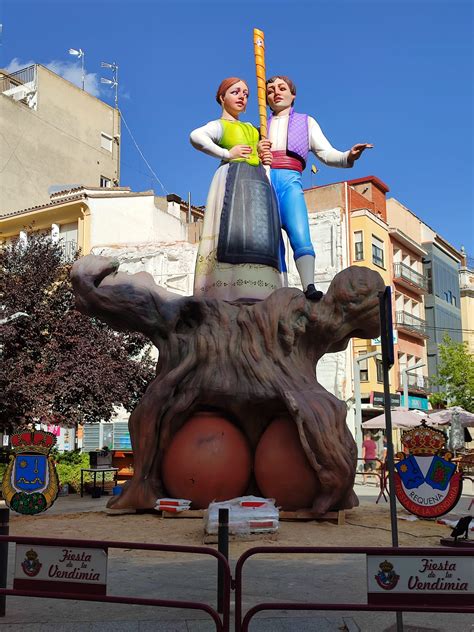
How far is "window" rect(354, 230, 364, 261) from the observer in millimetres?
34219

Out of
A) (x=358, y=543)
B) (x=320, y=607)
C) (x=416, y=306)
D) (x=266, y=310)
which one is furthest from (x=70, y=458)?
(x=416, y=306)

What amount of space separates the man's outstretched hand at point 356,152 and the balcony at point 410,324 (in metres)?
27.0

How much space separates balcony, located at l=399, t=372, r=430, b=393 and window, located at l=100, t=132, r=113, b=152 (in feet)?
66.4

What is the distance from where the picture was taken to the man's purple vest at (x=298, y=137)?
11.3 m

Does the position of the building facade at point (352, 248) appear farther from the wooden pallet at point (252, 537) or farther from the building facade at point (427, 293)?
the wooden pallet at point (252, 537)

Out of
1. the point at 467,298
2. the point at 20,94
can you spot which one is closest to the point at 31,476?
the point at 20,94

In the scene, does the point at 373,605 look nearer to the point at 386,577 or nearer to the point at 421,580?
the point at 386,577

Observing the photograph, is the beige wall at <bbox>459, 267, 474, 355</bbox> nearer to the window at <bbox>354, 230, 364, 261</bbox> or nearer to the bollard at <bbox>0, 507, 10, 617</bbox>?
the window at <bbox>354, 230, 364, 261</bbox>

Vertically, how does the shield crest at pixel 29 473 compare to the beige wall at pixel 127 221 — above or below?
below

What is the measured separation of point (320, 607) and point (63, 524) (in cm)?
644

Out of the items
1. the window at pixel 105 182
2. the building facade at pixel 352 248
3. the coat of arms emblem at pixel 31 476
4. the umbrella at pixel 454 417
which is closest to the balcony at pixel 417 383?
the building facade at pixel 352 248

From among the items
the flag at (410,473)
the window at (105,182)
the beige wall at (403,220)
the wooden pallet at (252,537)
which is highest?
the window at (105,182)

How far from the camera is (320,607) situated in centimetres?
389

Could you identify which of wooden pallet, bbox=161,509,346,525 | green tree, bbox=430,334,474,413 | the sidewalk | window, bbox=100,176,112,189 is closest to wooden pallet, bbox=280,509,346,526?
wooden pallet, bbox=161,509,346,525
